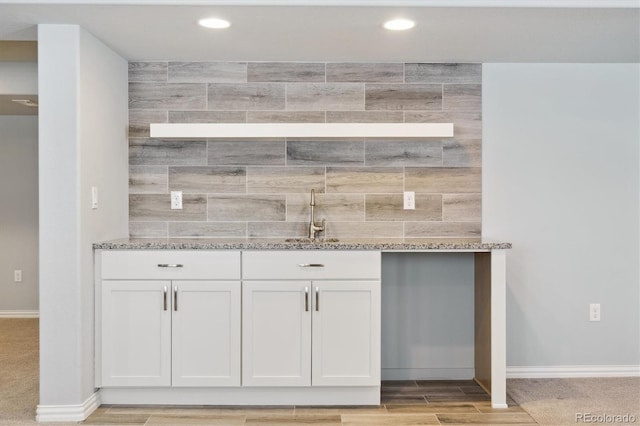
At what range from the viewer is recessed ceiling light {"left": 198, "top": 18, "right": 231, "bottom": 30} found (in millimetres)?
2814

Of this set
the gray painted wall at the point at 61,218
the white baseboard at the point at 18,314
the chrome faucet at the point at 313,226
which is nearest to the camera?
the gray painted wall at the point at 61,218

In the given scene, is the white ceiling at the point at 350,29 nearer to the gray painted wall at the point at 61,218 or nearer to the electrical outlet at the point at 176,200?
the gray painted wall at the point at 61,218

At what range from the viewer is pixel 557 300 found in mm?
3744

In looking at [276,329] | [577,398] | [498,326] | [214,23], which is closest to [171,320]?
[276,329]

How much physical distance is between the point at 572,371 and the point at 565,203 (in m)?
1.09

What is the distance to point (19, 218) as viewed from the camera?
5.52 metres

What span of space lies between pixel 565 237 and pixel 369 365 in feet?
5.27

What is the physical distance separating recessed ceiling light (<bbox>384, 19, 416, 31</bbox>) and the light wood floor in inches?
79.1

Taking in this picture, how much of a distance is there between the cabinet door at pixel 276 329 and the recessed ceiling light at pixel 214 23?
134 centimetres

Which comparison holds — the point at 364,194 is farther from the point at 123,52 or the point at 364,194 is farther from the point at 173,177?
the point at 123,52

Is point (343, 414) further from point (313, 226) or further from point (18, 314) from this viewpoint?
point (18, 314)

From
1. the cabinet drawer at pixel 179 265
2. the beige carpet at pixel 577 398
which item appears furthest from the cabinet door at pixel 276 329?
the beige carpet at pixel 577 398

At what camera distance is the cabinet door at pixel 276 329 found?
3.11 meters

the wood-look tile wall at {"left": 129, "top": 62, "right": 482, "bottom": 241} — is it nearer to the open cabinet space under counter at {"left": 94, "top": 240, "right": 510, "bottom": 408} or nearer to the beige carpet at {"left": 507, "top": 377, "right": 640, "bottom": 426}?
the open cabinet space under counter at {"left": 94, "top": 240, "right": 510, "bottom": 408}
